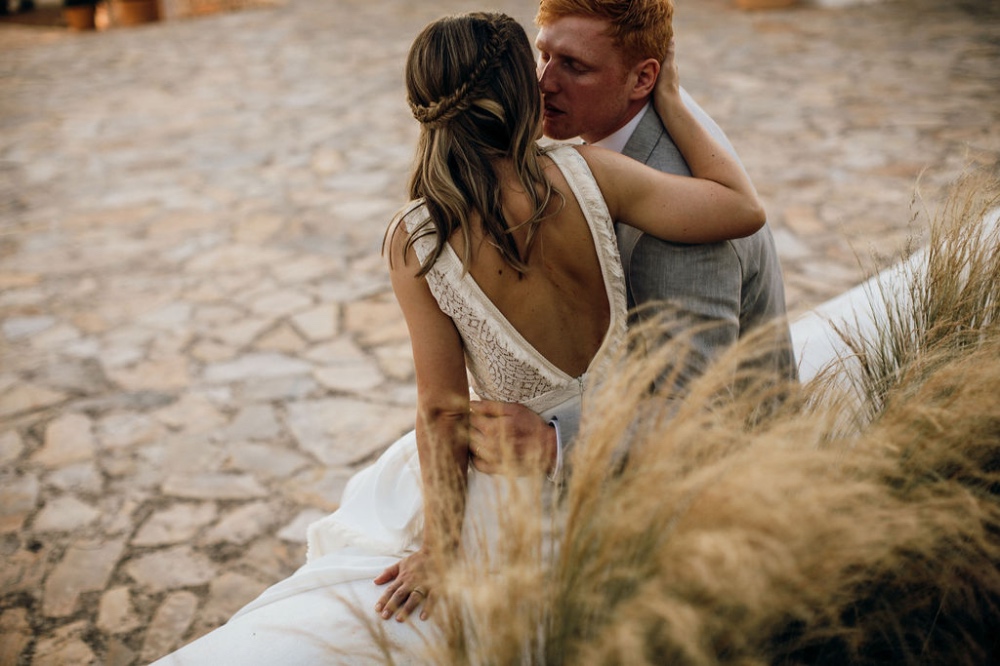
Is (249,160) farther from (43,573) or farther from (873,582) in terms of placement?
(873,582)

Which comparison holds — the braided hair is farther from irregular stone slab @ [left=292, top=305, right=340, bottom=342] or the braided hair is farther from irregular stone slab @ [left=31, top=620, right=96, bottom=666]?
irregular stone slab @ [left=292, top=305, right=340, bottom=342]

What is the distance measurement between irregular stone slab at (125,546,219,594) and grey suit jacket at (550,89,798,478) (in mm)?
1688

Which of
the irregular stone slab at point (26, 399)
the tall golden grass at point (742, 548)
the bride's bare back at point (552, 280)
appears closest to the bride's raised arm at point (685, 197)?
the bride's bare back at point (552, 280)

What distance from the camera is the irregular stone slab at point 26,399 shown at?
364 cm

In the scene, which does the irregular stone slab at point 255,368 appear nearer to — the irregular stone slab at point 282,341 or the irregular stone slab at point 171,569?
the irregular stone slab at point 282,341

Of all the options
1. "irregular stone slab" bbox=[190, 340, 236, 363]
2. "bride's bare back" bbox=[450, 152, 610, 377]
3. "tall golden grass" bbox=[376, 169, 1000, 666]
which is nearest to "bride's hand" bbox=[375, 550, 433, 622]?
"tall golden grass" bbox=[376, 169, 1000, 666]

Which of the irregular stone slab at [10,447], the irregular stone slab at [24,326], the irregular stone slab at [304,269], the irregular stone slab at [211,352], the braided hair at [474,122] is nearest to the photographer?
the braided hair at [474,122]

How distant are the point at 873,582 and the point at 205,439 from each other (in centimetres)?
301

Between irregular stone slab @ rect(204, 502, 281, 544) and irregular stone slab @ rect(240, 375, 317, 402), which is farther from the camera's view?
irregular stone slab @ rect(240, 375, 317, 402)

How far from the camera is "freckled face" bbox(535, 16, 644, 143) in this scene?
187cm

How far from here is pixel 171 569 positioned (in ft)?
9.09

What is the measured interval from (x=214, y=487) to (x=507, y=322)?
2060 mm

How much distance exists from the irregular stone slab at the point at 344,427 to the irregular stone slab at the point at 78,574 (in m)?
0.87

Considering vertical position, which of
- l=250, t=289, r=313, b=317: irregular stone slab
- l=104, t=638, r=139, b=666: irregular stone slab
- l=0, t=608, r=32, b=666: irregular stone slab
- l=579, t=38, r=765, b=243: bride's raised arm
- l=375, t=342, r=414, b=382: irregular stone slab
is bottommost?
l=0, t=608, r=32, b=666: irregular stone slab
